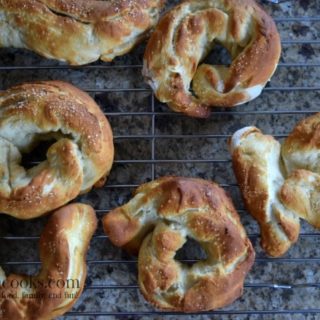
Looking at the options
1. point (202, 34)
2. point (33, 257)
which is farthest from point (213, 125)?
point (33, 257)

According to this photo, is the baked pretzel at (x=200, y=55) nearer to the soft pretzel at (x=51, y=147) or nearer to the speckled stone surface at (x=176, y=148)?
the speckled stone surface at (x=176, y=148)

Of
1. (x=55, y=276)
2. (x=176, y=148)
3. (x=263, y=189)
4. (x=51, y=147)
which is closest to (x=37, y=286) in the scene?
(x=55, y=276)

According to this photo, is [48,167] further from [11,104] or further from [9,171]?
[11,104]

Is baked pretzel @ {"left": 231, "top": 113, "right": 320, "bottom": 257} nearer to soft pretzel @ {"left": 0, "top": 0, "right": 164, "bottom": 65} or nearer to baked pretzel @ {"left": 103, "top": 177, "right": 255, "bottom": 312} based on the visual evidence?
baked pretzel @ {"left": 103, "top": 177, "right": 255, "bottom": 312}

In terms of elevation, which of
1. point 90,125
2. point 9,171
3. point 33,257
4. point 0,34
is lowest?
point 33,257

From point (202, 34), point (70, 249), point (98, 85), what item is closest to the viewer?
point (70, 249)

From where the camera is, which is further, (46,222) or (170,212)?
(46,222)
